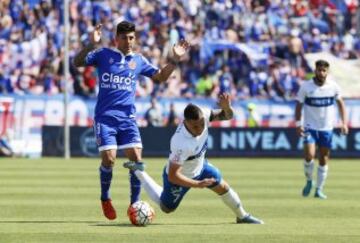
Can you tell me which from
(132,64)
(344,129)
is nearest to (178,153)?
(132,64)

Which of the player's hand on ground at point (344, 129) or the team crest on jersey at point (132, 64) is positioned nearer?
the team crest on jersey at point (132, 64)

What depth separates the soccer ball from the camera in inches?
510

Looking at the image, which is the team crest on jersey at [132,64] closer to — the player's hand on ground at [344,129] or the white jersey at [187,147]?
the white jersey at [187,147]

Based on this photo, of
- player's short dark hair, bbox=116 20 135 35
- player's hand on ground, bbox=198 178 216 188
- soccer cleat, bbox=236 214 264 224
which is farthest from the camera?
player's short dark hair, bbox=116 20 135 35

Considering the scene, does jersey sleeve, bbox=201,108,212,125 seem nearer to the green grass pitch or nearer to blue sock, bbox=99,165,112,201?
the green grass pitch

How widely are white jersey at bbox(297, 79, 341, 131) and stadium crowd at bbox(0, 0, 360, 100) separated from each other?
16089 mm

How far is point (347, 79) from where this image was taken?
36.1 meters

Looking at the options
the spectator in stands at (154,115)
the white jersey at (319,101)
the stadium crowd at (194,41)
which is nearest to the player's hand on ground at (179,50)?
the white jersey at (319,101)

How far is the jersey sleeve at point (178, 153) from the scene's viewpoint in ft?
40.4

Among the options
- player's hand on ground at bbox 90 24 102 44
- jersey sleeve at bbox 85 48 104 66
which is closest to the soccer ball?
jersey sleeve at bbox 85 48 104 66

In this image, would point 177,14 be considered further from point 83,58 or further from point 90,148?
point 83,58

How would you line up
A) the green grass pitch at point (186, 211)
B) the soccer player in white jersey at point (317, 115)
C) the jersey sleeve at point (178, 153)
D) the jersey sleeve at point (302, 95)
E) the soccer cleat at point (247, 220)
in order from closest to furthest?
the green grass pitch at point (186, 211) < the jersey sleeve at point (178, 153) < the soccer cleat at point (247, 220) < the soccer player in white jersey at point (317, 115) < the jersey sleeve at point (302, 95)

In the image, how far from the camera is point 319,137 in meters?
18.8

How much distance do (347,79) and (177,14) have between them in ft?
20.3
